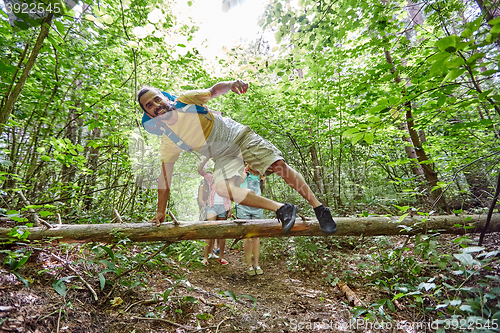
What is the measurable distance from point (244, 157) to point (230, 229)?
810 millimetres

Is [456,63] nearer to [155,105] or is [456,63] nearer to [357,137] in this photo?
[357,137]

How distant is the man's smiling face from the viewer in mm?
2127

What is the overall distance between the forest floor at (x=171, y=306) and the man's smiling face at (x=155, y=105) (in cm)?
156

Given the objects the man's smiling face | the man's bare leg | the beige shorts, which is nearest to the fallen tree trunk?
the man's bare leg

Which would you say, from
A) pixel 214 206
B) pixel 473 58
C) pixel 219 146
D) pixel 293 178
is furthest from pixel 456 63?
pixel 214 206

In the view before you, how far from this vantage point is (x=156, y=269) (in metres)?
2.82

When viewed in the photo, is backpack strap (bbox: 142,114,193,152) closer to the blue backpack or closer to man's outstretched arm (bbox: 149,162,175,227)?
the blue backpack

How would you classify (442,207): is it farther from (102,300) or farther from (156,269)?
(102,300)

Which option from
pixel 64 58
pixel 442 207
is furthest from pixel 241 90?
pixel 442 207

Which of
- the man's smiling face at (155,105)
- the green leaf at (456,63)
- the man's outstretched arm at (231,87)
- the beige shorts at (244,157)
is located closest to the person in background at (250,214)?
the beige shorts at (244,157)

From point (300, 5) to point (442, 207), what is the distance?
4.60 m

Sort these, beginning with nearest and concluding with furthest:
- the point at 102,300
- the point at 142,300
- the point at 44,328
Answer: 1. the point at 44,328
2. the point at 102,300
3. the point at 142,300

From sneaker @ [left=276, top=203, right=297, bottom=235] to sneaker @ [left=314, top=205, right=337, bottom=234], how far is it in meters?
Result: 0.31

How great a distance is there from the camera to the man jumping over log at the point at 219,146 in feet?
7.13
